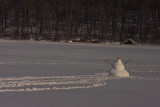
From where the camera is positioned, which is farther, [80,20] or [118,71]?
[80,20]

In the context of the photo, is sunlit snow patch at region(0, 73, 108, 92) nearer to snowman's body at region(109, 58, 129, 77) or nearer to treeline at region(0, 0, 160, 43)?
snowman's body at region(109, 58, 129, 77)

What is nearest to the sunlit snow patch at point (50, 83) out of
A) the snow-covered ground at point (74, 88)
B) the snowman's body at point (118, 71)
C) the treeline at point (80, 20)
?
the snow-covered ground at point (74, 88)

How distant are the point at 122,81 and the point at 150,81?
37.0 inches

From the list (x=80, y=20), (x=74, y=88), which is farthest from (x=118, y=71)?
(x=80, y=20)

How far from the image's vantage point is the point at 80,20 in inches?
1978

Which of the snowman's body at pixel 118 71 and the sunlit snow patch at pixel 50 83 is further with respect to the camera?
the snowman's body at pixel 118 71

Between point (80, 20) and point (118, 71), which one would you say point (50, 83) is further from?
point (80, 20)

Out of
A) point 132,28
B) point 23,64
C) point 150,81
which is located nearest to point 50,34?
point 132,28

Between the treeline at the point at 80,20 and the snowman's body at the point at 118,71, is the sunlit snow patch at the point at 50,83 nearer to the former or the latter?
the snowman's body at the point at 118,71

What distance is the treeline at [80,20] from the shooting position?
43094mm

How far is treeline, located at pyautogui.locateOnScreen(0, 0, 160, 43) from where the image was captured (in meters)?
43.1

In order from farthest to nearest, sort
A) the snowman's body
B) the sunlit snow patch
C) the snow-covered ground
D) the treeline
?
the treeline → the snowman's body → the sunlit snow patch → the snow-covered ground

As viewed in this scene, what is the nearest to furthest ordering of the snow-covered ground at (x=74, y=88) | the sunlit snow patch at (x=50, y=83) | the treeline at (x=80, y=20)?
the snow-covered ground at (x=74, y=88) → the sunlit snow patch at (x=50, y=83) → the treeline at (x=80, y=20)

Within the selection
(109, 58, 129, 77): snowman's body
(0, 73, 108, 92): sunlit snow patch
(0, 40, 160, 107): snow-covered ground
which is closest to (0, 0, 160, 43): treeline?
(0, 40, 160, 107): snow-covered ground
